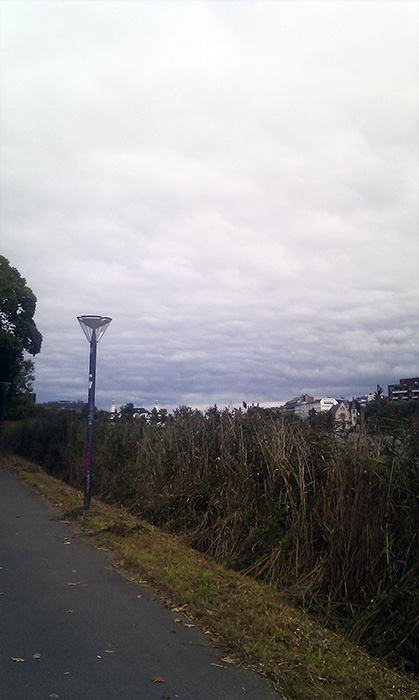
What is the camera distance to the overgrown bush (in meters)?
6.65

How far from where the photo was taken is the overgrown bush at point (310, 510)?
6.65m

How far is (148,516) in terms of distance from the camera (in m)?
12.5

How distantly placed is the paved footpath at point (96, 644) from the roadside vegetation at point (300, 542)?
1.23 feet

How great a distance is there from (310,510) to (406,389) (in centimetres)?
266

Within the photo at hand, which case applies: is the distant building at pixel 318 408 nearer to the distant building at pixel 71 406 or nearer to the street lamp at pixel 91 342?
the street lamp at pixel 91 342

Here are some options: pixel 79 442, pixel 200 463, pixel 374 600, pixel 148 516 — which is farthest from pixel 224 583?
pixel 79 442

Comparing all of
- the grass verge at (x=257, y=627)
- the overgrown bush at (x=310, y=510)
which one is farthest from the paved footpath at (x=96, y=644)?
the overgrown bush at (x=310, y=510)

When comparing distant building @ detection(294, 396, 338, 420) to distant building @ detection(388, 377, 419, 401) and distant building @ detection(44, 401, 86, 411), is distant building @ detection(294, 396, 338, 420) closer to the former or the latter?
distant building @ detection(388, 377, 419, 401)

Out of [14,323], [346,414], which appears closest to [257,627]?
[346,414]

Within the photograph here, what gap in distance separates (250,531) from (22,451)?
2386cm

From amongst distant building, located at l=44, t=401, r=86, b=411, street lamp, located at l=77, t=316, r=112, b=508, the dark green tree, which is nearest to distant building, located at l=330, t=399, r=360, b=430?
street lamp, located at l=77, t=316, r=112, b=508

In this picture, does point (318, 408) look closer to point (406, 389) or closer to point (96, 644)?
point (406, 389)

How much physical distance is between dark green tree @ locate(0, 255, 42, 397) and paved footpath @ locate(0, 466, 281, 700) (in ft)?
79.0

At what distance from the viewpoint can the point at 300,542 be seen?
316 inches
